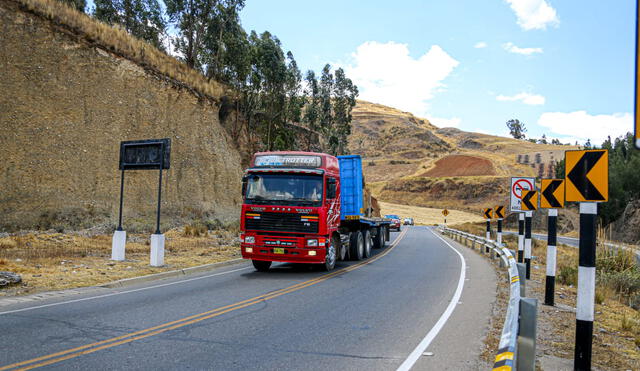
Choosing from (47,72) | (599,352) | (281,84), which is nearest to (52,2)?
(47,72)

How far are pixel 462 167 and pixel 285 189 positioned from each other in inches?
4224

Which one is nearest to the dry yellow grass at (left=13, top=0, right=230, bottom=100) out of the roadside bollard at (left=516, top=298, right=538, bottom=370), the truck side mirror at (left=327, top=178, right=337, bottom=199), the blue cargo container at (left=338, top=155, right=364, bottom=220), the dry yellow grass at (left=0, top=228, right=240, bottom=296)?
the dry yellow grass at (left=0, top=228, right=240, bottom=296)

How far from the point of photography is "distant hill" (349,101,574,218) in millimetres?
99875

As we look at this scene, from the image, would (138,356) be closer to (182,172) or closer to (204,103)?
(182,172)

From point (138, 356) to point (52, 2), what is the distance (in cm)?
3039

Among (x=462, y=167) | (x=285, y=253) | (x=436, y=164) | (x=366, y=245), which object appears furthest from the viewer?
(x=436, y=164)

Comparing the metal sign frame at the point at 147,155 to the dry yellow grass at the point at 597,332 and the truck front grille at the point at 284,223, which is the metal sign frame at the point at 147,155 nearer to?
the truck front grille at the point at 284,223

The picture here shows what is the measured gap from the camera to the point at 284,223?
46.9 feet

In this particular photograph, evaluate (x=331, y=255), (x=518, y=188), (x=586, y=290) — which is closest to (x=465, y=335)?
(x=586, y=290)

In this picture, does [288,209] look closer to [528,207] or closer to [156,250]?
[156,250]

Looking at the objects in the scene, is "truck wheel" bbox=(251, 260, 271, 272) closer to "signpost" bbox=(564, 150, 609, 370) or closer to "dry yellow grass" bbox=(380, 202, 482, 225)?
"signpost" bbox=(564, 150, 609, 370)

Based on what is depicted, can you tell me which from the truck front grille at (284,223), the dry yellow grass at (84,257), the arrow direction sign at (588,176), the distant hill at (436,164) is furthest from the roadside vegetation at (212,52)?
the distant hill at (436,164)

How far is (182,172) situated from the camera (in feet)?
111

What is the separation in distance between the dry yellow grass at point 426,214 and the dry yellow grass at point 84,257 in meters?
63.0
